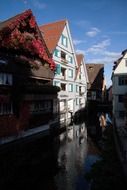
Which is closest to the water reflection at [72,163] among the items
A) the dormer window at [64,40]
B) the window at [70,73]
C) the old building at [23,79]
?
the old building at [23,79]

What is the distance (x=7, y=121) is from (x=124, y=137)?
11060mm

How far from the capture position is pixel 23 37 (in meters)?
22.3

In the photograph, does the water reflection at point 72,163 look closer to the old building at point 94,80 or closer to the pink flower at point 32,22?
the pink flower at point 32,22

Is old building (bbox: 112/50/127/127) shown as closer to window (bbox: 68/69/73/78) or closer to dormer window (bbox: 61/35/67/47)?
window (bbox: 68/69/73/78)

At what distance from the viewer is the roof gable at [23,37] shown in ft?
67.9

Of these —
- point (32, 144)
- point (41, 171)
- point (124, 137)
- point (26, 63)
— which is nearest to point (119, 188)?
point (41, 171)

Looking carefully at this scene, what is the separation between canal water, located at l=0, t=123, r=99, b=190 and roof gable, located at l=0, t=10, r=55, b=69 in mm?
10175

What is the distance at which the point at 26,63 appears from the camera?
72.0ft

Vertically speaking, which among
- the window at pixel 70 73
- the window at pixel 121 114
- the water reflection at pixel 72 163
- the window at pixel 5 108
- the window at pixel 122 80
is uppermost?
the window at pixel 70 73

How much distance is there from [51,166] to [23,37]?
13992mm

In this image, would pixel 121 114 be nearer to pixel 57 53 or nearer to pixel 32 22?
pixel 57 53

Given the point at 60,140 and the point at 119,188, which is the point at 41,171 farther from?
the point at 60,140

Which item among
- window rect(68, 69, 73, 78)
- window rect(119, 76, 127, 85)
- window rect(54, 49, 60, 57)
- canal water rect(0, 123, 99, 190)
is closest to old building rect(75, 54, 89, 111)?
window rect(68, 69, 73, 78)

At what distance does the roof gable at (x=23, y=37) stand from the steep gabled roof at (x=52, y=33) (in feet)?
16.0
